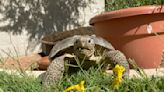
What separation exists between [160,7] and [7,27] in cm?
431

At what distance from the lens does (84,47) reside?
285 centimetres

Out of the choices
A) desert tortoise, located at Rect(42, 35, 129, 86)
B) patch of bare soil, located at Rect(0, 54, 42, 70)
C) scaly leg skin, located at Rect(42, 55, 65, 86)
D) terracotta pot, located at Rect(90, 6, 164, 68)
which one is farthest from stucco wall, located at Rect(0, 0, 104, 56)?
scaly leg skin, located at Rect(42, 55, 65, 86)

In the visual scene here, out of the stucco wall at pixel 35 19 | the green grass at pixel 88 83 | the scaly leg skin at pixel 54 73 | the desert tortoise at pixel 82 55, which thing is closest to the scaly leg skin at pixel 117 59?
the desert tortoise at pixel 82 55

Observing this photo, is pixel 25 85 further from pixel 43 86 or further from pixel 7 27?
pixel 7 27

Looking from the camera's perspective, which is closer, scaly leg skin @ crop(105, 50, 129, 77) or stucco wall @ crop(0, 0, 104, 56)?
scaly leg skin @ crop(105, 50, 129, 77)

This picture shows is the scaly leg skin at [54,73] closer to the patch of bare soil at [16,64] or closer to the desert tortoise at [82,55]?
the desert tortoise at [82,55]

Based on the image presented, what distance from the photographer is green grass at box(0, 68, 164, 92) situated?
2.40m

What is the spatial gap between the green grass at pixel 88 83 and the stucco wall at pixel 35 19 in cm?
421

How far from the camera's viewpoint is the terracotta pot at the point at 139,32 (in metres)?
3.48

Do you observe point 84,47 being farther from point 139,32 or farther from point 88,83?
point 139,32

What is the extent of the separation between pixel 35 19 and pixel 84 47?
16.5ft

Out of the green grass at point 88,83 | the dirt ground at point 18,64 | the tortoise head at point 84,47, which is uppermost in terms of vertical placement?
the tortoise head at point 84,47

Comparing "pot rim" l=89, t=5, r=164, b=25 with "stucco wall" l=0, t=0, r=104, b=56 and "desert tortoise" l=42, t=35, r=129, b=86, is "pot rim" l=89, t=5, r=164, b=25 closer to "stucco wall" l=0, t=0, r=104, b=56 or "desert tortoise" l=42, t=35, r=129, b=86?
"desert tortoise" l=42, t=35, r=129, b=86

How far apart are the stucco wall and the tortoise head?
14.1ft
